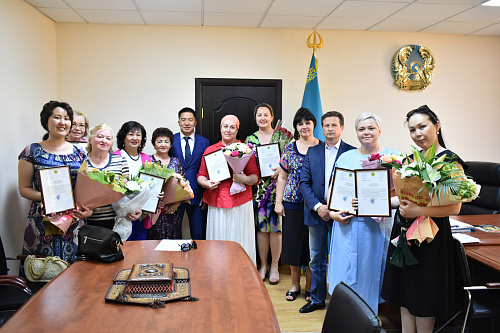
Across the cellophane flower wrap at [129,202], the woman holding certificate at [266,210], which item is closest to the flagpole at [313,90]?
the woman holding certificate at [266,210]

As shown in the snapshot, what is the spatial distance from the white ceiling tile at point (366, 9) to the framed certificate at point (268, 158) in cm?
179

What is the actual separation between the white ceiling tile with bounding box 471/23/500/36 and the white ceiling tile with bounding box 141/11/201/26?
3.83 metres

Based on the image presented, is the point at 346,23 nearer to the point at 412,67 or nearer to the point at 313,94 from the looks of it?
the point at 313,94

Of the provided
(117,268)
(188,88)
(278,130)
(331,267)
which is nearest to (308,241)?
(331,267)


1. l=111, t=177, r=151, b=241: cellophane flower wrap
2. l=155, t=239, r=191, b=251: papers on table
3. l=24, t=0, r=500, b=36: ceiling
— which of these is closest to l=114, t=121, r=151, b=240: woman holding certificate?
l=111, t=177, r=151, b=241: cellophane flower wrap

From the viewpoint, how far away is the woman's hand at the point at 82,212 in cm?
265

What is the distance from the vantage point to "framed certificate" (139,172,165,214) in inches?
121

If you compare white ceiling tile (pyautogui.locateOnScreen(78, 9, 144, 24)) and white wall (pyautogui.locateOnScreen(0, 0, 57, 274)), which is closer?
white wall (pyautogui.locateOnScreen(0, 0, 57, 274))

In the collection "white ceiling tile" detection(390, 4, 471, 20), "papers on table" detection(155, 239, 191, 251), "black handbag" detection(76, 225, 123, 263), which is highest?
"white ceiling tile" detection(390, 4, 471, 20)

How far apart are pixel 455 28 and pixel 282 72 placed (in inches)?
93.9

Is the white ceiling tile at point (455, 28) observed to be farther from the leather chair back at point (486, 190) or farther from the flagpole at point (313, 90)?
the leather chair back at point (486, 190)

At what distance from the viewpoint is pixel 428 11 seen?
4246 mm

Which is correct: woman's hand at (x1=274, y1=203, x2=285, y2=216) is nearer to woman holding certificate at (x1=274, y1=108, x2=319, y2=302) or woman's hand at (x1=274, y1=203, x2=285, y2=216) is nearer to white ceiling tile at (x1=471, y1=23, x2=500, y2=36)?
woman holding certificate at (x1=274, y1=108, x2=319, y2=302)

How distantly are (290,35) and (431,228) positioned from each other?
3.59 m
